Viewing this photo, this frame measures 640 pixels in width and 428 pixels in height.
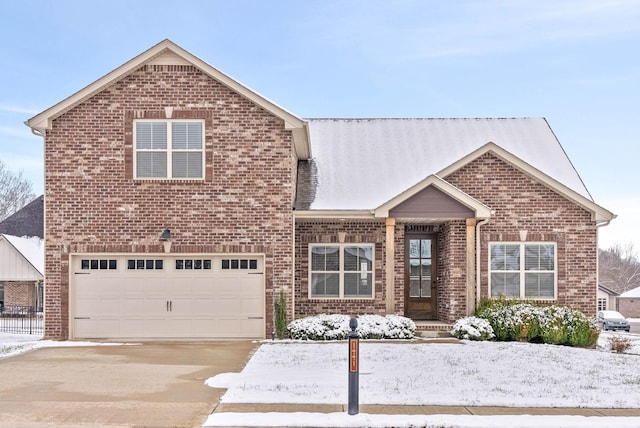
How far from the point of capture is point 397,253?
18.7 m

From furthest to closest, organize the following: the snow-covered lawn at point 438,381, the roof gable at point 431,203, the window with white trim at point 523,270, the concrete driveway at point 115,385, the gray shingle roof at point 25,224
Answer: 1. the gray shingle roof at point 25,224
2. the window with white trim at point 523,270
3. the roof gable at point 431,203
4. the concrete driveway at point 115,385
5. the snow-covered lawn at point 438,381

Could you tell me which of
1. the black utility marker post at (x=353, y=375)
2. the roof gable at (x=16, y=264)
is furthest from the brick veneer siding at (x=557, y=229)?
the roof gable at (x=16, y=264)

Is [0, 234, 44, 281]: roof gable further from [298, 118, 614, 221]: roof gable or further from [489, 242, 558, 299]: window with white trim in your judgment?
[489, 242, 558, 299]: window with white trim

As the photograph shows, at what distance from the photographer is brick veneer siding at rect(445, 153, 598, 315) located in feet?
60.1

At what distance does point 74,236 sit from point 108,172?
6.11 feet

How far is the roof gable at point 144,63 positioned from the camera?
1673cm

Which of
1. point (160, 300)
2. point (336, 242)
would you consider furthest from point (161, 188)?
point (336, 242)

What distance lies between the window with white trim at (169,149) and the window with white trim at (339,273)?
422 cm

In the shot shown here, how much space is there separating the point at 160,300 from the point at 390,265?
20.1 ft

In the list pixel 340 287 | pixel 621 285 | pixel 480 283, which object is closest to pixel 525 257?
pixel 480 283

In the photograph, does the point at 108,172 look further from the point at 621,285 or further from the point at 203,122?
the point at 621,285

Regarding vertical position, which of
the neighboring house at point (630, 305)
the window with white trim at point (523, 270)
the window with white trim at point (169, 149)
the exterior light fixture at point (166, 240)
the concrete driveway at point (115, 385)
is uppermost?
the window with white trim at point (169, 149)

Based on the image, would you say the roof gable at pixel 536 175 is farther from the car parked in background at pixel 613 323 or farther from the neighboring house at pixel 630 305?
the neighboring house at pixel 630 305

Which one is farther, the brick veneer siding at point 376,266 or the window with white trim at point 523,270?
the brick veneer siding at point 376,266
